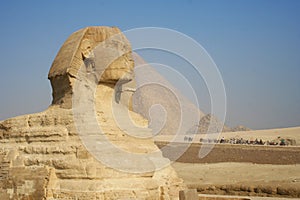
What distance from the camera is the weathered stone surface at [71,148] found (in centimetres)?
884

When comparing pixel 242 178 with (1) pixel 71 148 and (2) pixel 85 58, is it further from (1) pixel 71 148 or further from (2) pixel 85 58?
(1) pixel 71 148

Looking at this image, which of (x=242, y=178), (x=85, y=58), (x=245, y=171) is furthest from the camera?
(x=245, y=171)

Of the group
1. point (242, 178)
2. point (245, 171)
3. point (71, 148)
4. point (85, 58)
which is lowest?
point (71, 148)

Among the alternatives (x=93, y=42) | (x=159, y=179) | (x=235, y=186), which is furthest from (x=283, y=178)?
(x=93, y=42)

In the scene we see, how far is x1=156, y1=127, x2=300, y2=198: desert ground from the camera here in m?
16.6

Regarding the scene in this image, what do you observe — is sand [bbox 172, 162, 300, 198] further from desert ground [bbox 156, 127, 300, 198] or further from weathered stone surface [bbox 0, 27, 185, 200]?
weathered stone surface [bbox 0, 27, 185, 200]

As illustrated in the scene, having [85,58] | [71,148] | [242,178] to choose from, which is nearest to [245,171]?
[242,178]

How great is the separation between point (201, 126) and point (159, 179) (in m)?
53.6

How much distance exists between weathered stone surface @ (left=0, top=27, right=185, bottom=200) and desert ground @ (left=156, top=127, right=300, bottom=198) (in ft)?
22.9

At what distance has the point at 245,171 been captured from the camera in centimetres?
2283

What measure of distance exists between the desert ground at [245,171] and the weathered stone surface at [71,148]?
6.98 metres

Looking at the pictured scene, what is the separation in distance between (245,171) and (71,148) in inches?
605

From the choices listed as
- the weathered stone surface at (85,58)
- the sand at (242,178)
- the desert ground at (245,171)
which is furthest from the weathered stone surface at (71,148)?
the desert ground at (245,171)

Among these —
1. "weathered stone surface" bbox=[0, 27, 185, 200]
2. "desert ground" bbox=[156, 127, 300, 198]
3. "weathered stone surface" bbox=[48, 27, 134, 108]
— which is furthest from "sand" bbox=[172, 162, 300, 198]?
"weathered stone surface" bbox=[48, 27, 134, 108]
